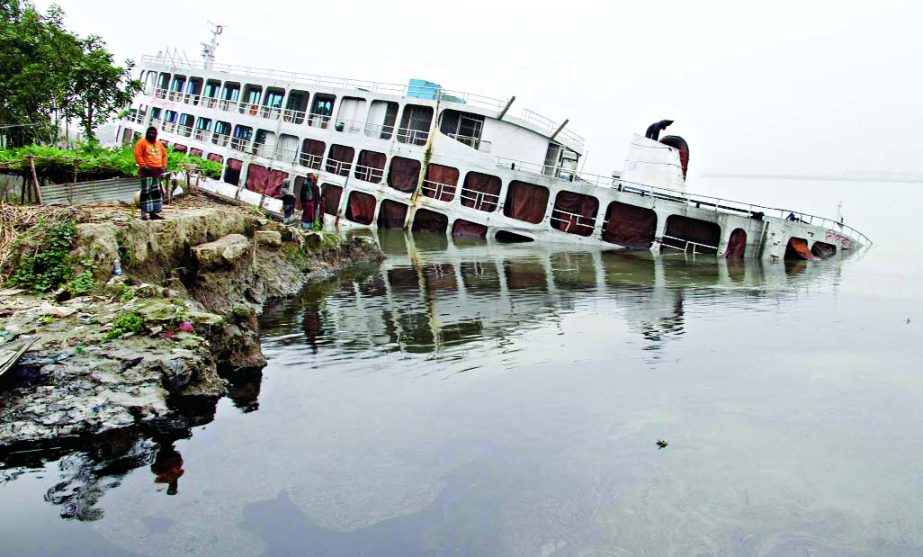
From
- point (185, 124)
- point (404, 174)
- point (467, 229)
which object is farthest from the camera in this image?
point (185, 124)

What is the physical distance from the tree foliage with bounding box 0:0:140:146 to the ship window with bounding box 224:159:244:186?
7.07 meters

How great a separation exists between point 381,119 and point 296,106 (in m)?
5.68

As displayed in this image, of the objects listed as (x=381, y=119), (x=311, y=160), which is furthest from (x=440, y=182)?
(x=311, y=160)

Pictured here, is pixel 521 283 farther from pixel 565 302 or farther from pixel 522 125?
pixel 522 125

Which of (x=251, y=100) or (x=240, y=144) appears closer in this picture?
(x=240, y=144)

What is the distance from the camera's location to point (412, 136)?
28453mm

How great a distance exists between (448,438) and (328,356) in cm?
325

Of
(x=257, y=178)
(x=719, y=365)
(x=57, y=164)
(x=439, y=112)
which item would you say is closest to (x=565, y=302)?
(x=719, y=365)

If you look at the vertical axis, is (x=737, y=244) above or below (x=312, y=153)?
below

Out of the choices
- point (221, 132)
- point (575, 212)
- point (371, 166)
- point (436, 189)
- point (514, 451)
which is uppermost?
point (221, 132)

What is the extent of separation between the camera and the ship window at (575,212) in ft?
87.2

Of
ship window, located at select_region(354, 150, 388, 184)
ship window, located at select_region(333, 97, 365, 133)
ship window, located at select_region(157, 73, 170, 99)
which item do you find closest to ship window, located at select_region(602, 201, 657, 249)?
ship window, located at select_region(354, 150, 388, 184)

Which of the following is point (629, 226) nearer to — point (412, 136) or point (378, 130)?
point (412, 136)

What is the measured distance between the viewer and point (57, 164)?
1248cm
